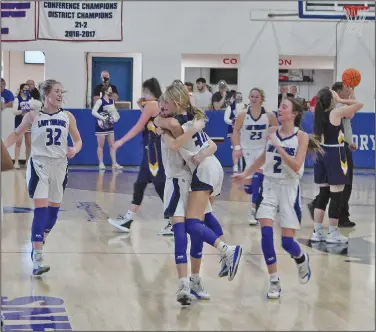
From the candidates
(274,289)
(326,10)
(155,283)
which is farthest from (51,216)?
(326,10)

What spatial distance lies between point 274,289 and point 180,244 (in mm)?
869

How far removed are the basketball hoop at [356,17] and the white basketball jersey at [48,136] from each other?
13.0 m

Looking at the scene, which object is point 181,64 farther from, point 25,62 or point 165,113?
point 165,113

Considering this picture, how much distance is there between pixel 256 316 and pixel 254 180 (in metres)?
4.31

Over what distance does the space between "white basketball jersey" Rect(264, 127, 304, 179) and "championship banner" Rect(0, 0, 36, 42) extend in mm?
14269

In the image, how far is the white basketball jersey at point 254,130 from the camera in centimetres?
981

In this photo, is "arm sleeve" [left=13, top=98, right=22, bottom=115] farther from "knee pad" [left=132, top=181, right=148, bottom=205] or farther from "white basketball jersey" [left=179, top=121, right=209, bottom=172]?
"white basketball jersey" [left=179, top=121, right=209, bottom=172]

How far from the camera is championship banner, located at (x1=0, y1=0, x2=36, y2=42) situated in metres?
19.6

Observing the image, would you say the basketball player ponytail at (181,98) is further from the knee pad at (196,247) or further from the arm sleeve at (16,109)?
the arm sleeve at (16,109)

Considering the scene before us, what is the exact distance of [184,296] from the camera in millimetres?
5977

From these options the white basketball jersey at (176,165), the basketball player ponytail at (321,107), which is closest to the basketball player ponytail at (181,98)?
the white basketball jersey at (176,165)

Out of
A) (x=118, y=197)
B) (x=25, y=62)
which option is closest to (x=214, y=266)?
(x=118, y=197)

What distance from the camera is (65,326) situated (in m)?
5.43

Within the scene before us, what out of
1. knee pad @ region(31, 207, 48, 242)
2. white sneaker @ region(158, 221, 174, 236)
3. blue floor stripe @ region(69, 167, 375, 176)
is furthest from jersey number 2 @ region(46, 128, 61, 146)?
blue floor stripe @ region(69, 167, 375, 176)
